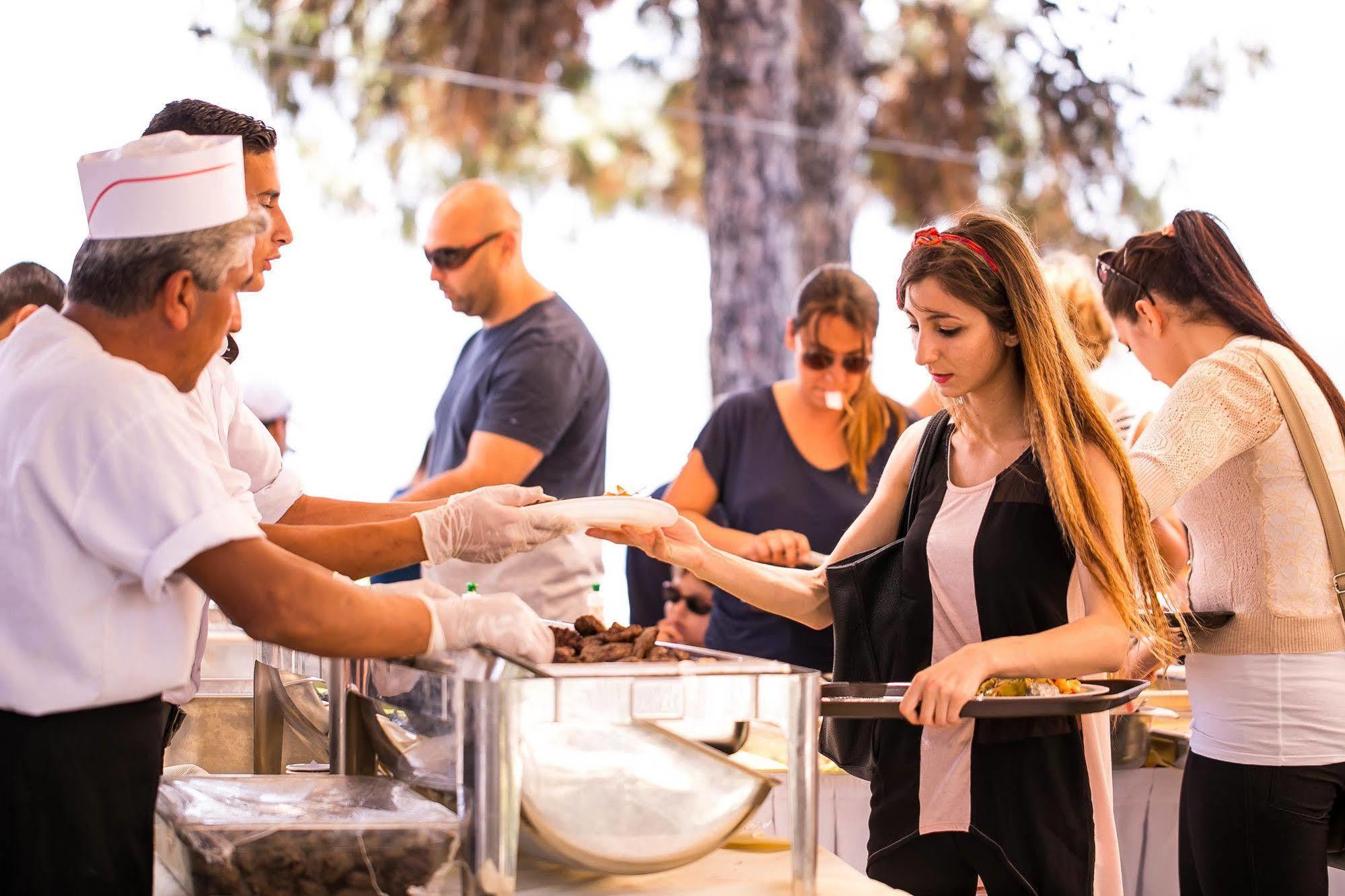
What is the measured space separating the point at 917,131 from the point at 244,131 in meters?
6.22

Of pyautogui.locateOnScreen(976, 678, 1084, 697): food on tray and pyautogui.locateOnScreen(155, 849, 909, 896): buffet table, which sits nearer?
pyautogui.locateOnScreen(155, 849, 909, 896): buffet table

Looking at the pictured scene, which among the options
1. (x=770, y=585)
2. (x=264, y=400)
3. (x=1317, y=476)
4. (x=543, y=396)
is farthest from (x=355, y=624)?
(x=264, y=400)

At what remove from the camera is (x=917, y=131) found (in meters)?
7.75

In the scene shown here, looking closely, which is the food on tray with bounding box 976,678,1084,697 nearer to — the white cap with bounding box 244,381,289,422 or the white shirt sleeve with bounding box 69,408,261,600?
the white shirt sleeve with bounding box 69,408,261,600

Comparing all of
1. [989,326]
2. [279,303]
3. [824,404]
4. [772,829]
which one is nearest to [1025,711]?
[989,326]

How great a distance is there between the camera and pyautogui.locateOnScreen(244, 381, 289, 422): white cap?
13.7 feet

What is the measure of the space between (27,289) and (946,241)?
80.8 inches

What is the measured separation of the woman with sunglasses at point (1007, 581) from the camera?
1750 mm

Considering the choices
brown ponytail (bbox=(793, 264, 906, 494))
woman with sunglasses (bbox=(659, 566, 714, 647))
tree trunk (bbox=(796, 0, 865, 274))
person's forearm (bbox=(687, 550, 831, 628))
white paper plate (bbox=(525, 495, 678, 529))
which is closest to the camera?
white paper plate (bbox=(525, 495, 678, 529))

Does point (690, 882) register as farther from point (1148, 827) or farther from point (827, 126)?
point (827, 126)

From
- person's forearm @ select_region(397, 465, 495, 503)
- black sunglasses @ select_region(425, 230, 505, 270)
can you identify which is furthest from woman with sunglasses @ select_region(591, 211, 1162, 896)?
black sunglasses @ select_region(425, 230, 505, 270)

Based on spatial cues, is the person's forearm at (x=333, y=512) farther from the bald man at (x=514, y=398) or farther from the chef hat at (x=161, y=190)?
the bald man at (x=514, y=398)

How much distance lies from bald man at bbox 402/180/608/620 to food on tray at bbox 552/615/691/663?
1540 millimetres

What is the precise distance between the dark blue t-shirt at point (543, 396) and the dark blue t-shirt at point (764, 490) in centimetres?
36
